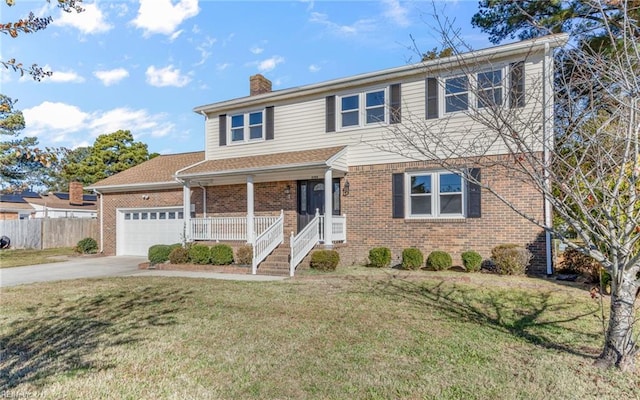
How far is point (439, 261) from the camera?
35.2 feet

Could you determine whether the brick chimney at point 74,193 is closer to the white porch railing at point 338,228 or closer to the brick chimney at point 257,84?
the brick chimney at point 257,84

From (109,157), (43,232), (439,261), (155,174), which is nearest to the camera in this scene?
(439,261)

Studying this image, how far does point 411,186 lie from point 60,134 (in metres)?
9.16

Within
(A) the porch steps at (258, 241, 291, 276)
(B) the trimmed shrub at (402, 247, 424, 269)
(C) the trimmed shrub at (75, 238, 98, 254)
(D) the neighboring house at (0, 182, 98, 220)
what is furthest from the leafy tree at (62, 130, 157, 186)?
(B) the trimmed shrub at (402, 247, 424, 269)

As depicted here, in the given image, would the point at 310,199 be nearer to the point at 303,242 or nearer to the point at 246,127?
the point at 303,242

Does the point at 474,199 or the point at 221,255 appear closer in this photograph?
the point at 474,199

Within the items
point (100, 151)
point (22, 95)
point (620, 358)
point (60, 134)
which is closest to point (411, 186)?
point (620, 358)

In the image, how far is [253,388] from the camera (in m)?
3.84

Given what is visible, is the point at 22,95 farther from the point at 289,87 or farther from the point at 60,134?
the point at 289,87

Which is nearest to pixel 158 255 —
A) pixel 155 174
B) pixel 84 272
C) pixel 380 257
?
pixel 84 272

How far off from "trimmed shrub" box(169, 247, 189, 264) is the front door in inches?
Answer: 154

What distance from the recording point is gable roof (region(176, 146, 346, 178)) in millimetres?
12266

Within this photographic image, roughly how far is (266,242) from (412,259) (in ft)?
14.4

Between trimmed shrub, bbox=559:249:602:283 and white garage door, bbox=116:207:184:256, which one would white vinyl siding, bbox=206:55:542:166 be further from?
trimmed shrub, bbox=559:249:602:283
